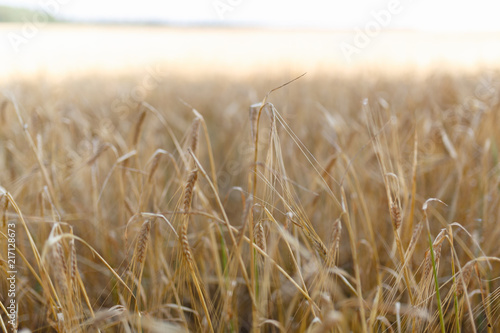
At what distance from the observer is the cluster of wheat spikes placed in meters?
0.46

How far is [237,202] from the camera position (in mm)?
1179

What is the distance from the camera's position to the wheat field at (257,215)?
467 millimetres

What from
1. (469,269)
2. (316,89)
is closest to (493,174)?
(469,269)

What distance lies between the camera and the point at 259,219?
1.58 feet

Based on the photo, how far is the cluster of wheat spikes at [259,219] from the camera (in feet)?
1.52

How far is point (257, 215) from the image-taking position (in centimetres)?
58

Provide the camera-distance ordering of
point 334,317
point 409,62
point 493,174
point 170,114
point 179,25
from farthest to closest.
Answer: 1. point 179,25
2. point 409,62
3. point 170,114
4. point 493,174
5. point 334,317

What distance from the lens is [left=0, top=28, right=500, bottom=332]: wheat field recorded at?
467mm

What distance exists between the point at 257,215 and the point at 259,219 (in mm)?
95

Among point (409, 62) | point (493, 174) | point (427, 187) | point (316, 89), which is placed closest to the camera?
point (493, 174)

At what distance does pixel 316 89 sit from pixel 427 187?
113 cm

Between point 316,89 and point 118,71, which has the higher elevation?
point 118,71

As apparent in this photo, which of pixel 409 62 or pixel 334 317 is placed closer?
pixel 334 317

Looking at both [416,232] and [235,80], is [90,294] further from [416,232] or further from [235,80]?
[235,80]
